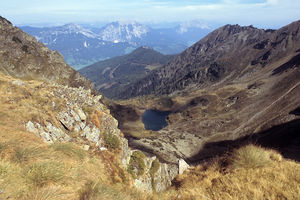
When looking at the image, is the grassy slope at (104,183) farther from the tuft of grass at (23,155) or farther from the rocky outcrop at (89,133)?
the rocky outcrop at (89,133)

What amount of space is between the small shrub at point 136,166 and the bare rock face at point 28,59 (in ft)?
295

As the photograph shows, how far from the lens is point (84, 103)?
28734 millimetres

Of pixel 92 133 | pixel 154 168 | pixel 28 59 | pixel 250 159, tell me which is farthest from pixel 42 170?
pixel 28 59

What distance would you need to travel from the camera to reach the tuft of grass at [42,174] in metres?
7.17

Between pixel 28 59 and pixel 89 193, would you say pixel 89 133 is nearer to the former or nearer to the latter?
pixel 89 193

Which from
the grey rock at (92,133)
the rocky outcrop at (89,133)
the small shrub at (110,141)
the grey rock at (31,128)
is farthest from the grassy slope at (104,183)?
the small shrub at (110,141)

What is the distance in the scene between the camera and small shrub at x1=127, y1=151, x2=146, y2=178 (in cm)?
2242

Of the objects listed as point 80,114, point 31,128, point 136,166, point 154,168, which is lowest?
point 154,168

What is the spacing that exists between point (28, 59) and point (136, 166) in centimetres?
10553

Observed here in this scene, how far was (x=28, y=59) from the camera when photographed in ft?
348

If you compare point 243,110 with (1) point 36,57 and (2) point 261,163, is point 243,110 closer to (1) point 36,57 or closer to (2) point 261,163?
(1) point 36,57

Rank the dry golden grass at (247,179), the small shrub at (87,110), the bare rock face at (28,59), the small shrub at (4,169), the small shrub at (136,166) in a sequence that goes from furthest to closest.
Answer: the bare rock face at (28,59) → the small shrub at (87,110) → the small shrub at (136,166) → the small shrub at (4,169) → the dry golden grass at (247,179)

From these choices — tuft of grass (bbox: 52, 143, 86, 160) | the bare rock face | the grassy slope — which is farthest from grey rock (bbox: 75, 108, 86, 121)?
the bare rock face

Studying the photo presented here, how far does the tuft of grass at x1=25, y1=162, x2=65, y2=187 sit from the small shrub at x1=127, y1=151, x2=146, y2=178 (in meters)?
15.1
